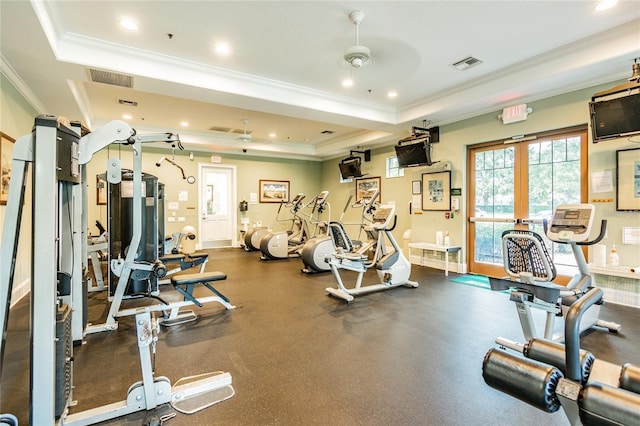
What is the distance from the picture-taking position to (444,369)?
2.48 metres

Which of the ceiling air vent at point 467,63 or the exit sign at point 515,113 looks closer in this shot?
the ceiling air vent at point 467,63

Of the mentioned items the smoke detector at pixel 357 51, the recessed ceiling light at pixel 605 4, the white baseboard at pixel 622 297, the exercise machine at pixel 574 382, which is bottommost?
the white baseboard at pixel 622 297

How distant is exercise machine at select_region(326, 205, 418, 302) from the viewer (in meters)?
4.58

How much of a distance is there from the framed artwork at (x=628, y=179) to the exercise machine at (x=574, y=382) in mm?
4102

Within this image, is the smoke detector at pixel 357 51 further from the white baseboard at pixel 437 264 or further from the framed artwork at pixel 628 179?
the white baseboard at pixel 437 264

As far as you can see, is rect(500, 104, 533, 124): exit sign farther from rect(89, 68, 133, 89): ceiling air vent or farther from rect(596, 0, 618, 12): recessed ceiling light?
rect(89, 68, 133, 89): ceiling air vent

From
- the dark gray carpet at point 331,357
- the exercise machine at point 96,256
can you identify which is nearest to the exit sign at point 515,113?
the dark gray carpet at point 331,357

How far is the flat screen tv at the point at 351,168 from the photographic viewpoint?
867 cm

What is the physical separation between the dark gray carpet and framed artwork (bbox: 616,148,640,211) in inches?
51.5

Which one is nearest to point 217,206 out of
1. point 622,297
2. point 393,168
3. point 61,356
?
point 393,168

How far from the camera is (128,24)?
331 centimetres

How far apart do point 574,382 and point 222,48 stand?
14.1 feet

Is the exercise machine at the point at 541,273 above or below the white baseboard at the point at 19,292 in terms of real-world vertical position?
above

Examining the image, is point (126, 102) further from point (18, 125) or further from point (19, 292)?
point (19, 292)
